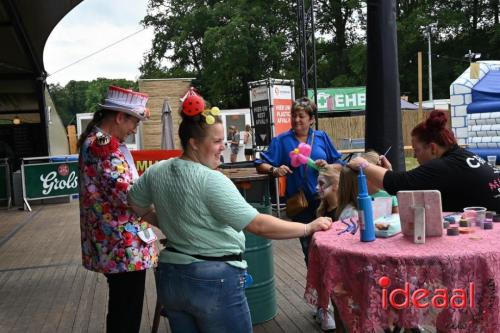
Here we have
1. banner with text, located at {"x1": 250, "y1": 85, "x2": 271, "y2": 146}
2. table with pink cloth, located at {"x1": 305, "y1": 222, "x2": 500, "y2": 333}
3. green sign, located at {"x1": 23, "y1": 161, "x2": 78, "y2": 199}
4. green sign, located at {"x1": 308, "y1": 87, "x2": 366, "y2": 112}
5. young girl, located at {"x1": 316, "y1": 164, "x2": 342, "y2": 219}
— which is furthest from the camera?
green sign, located at {"x1": 308, "y1": 87, "x2": 366, "y2": 112}

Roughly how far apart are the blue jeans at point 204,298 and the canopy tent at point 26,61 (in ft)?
28.1

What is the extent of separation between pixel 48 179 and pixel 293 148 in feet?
32.5

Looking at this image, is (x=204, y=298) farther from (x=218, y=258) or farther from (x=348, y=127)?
(x=348, y=127)

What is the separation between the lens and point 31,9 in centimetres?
1010

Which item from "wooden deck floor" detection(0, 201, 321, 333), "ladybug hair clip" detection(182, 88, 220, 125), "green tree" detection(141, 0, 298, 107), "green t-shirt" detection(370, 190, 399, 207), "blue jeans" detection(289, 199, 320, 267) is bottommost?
"wooden deck floor" detection(0, 201, 321, 333)

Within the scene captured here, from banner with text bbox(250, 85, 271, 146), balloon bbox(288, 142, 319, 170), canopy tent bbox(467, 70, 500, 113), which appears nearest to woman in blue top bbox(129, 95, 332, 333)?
balloon bbox(288, 142, 319, 170)

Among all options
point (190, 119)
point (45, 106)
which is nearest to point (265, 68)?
point (45, 106)

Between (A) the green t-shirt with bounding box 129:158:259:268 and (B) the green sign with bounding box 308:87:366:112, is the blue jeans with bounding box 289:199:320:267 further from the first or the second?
(B) the green sign with bounding box 308:87:366:112

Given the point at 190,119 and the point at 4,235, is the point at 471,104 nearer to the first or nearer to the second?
the point at 4,235

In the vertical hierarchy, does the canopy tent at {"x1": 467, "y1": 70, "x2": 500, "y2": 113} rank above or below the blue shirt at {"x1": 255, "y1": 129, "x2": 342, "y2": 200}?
above

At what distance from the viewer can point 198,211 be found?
6.75 ft

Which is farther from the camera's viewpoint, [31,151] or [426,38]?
[426,38]

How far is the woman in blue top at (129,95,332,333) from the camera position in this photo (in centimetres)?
204

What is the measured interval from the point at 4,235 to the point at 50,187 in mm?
3699
